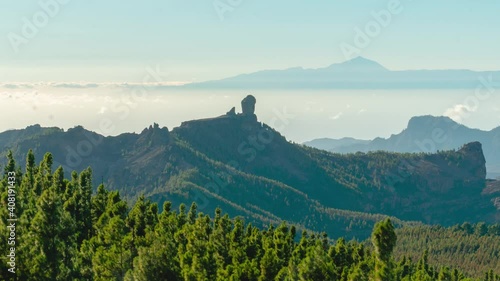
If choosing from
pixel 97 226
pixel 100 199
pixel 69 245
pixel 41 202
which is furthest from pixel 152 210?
pixel 41 202

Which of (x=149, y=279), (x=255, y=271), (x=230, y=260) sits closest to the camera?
(x=149, y=279)

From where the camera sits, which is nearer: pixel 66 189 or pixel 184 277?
pixel 184 277

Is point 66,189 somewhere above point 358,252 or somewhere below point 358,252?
above

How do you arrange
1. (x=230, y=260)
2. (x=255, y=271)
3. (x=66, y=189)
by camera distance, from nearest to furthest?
(x=255, y=271) < (x=230, y=260) < (x=66, y=189)

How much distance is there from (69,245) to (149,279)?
47.5 feet

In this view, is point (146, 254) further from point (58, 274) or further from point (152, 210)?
point (152, 210)

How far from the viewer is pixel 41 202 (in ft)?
294

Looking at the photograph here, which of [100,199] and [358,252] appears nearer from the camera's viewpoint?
[100,199]

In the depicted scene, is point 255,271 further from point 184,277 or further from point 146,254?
point 146,254

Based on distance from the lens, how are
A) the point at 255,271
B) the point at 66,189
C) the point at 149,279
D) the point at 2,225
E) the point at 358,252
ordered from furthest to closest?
the point at 358,252 → the point at 66,189 → the point at 255,271 → the point at 149,279 → the point at 2,225

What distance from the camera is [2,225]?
86500 millimetres

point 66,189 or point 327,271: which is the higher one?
point 66,189

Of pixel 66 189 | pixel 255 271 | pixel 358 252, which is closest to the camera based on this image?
pixel 255 271

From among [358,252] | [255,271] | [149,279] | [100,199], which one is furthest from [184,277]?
[358,252]
